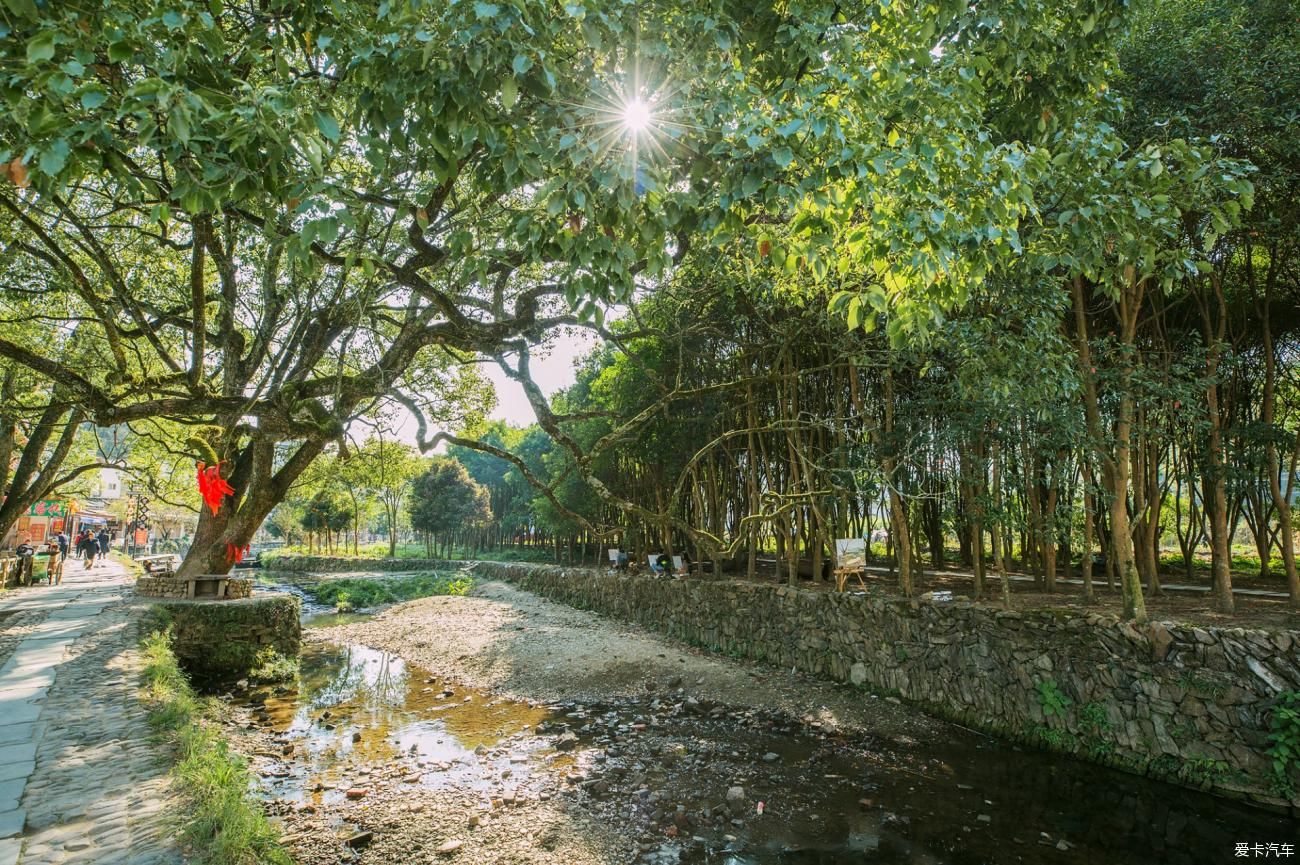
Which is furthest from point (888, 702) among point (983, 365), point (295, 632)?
point (295, 632)

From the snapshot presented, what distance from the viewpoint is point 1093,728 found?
683 cm

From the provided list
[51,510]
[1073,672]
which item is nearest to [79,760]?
[1073,672]

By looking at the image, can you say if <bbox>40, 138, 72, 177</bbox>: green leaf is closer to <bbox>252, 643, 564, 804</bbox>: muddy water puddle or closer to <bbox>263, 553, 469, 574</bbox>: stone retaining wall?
<bbox>252, 643, 564, 804</bbox>: muddy water puddle

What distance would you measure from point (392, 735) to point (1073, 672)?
786cm

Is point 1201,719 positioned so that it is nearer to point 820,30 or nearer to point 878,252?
point 878,252

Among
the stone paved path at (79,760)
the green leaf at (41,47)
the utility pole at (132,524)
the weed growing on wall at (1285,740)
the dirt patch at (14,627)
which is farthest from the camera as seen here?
the utility pole at (132,524)

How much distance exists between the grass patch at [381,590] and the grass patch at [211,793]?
1442cm

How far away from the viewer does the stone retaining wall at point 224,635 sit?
34.7 feet

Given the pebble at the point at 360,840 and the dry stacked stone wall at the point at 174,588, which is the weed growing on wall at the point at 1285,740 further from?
the dry stacked stone wall at the point at 174,588

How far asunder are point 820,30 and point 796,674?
362 inches

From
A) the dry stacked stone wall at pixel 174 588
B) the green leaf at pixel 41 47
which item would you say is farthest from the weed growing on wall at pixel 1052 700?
the dry stacked stone wall at pixel 174 588

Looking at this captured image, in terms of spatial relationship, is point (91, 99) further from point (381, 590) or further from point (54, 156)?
point (381, 590)

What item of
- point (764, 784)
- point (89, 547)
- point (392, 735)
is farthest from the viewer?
point (89, 547)

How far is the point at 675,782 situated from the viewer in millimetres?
6289
